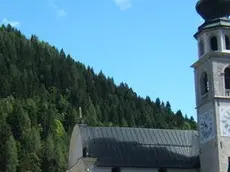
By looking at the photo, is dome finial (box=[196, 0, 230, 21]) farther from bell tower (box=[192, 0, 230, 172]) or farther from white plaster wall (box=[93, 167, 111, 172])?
white plaster wall (box=[93, 167, 111, 172])

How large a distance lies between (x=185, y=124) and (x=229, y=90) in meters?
115

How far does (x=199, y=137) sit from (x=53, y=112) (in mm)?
117776

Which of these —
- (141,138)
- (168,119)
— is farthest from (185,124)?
(141,138)

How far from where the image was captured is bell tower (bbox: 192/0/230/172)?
41.2 m

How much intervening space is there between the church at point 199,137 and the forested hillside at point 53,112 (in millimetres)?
76129

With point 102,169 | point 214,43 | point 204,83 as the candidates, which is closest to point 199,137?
point 204,83

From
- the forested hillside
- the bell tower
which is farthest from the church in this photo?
the forested hillside

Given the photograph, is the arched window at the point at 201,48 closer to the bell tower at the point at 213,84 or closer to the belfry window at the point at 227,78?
the bell tower at the point at 213,84

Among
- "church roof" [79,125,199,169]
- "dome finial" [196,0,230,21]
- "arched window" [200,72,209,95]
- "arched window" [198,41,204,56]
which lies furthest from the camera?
"arched window" [198,41,204,56]

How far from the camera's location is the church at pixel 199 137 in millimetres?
41656

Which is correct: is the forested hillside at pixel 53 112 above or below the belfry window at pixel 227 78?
above

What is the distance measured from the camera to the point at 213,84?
42344 millimetres

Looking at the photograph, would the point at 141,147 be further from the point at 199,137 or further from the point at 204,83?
the point at 204,83

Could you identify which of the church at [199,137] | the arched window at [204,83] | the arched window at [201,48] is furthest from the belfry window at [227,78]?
the arched window at [201,48]
